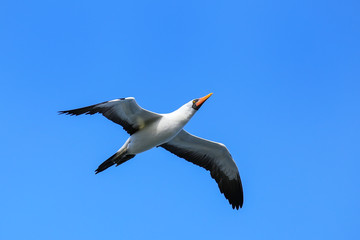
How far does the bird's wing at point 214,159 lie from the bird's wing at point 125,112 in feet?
5.24

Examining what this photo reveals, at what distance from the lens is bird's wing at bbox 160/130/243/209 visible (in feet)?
48.7

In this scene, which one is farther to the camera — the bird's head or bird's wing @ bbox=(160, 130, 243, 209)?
bird's wing @ bbox=(160, 130, 243, 209)

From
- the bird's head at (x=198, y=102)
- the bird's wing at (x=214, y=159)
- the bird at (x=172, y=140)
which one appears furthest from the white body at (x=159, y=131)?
the bird's wing at (x=214, y=159)

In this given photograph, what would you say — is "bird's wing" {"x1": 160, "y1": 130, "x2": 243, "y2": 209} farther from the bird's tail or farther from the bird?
the bird's tail

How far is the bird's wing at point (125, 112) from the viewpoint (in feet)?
39.9

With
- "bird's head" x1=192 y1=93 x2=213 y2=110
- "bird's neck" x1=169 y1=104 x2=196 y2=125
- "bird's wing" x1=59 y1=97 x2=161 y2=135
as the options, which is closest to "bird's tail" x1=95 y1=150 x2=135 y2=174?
"bird's wing" x1=59 y1=97 x2=161 y2=135

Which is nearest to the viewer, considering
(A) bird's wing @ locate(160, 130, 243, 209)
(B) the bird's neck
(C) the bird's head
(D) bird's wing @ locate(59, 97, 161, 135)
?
(D) bird's wing @ locate(59, 97, 161, 135)

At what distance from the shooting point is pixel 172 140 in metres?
14.9

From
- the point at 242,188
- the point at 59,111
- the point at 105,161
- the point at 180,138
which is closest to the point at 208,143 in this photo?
the point at 180,138

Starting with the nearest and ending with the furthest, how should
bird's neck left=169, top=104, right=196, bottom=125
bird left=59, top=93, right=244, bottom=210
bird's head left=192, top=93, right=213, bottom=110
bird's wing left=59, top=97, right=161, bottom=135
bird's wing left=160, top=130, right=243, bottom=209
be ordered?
bird's wing left=59, top=97, right=161, bottom=135 < bird left=59, top=93, right=244, bottom=210 < bird's neck left=169, top=104, right=196, bottom=125 < bird's head left=192, top=93, right=213, bottom=110 < bird's wing left=160, top=130, right=243, bottom=209

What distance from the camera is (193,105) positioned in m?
13.7

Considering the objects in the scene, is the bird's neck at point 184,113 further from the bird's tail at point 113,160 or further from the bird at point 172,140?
the bird's tail at point 113,160

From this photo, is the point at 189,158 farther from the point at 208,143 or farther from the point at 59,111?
the point at 59,111

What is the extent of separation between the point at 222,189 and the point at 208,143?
174cm
